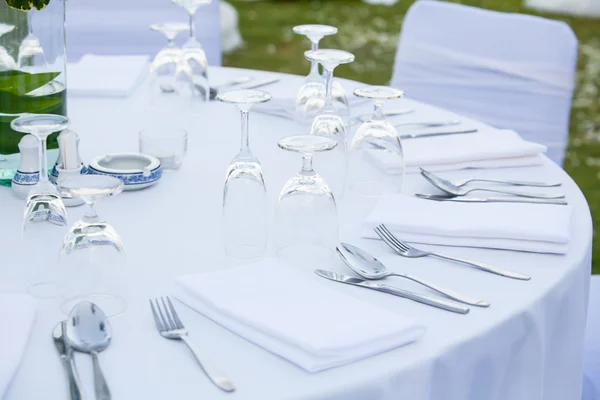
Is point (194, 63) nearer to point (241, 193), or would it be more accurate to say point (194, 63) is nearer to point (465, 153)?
point (465, 153)

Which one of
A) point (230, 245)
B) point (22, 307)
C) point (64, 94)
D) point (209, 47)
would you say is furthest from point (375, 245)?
point (209, 47)

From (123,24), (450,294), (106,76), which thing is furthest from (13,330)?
(123,24)

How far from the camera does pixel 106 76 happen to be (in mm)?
2736

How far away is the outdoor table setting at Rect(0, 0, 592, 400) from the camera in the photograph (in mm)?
1231

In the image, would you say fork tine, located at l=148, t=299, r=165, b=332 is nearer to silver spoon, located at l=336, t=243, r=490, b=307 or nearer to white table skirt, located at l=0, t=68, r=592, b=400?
white table skirt, located at l=0, t=68, r=592, b=400

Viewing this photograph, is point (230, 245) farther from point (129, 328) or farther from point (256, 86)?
point (256, 86)

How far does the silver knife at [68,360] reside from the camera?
1.14m

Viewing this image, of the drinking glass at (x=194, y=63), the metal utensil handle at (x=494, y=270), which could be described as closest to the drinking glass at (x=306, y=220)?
the metal utensil handle at (x=494, y=270)

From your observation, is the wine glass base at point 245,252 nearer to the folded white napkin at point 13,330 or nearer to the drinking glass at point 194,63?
the folded white napkin at point 13,330

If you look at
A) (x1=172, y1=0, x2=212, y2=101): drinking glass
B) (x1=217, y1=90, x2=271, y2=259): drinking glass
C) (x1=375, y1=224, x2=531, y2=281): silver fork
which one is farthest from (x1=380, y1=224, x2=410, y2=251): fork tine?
(x1=172, y1=0, x2=212, y2=101): drinking glass

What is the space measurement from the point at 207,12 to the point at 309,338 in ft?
10.1

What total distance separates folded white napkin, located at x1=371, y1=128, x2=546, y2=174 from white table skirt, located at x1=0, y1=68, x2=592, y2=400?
36mm

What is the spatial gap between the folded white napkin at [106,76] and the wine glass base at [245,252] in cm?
112

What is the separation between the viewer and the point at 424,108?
8.52 ft
